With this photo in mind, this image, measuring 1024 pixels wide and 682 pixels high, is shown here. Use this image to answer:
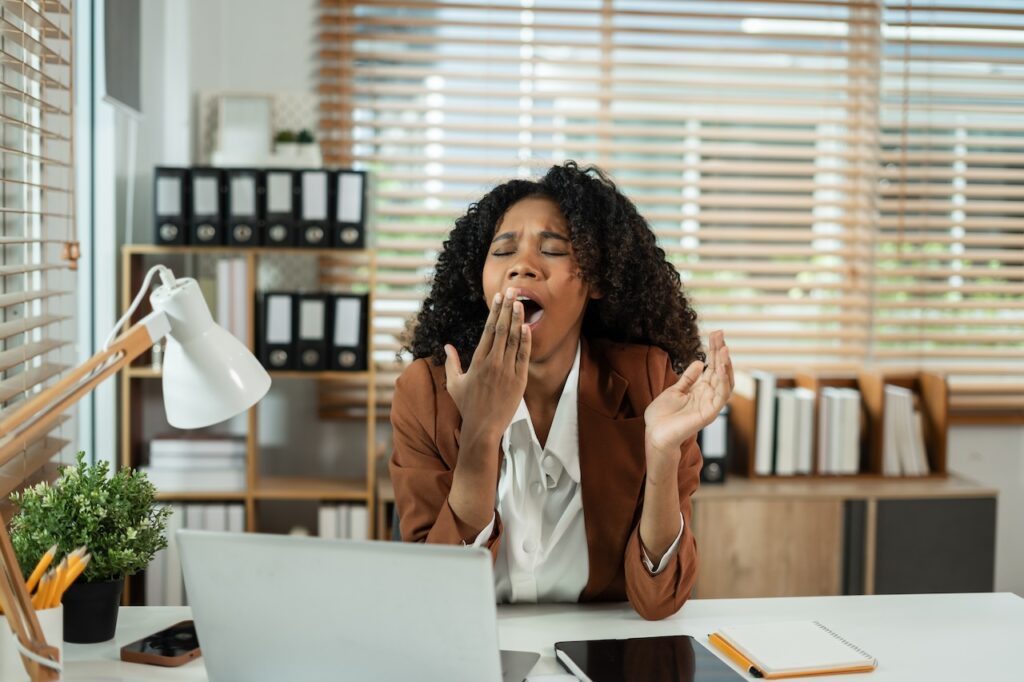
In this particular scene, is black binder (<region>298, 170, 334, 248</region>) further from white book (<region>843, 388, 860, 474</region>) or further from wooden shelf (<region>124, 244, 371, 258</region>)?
white book (<region>843, 388, 860, 474</region>)

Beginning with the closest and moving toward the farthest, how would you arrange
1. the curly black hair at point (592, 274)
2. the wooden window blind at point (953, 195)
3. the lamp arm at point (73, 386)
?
the lamp arm at point (73, 386), the curly black hair at point (592, 274), the wooden window blind at point (953, 195)

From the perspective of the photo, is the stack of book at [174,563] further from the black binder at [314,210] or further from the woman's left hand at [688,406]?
the woman's left hand at [688,406]

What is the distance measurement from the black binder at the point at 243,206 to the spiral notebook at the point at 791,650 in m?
1.90

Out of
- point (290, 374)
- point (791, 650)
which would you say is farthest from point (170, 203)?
point (791, 650)

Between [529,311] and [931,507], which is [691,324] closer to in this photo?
[529,311]

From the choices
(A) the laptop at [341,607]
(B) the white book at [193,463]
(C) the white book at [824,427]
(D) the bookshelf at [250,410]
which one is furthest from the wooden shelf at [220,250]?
(A) the laptop at [341,607]

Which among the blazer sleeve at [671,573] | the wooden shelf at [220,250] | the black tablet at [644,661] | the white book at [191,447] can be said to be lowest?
the white book at [191,447]

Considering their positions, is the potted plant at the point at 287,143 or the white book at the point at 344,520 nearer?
the white book at the point at 344,520

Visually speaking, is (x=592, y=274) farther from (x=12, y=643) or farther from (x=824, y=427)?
(x=824, y=427)

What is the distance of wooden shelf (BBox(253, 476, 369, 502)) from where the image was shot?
2891 millimetres

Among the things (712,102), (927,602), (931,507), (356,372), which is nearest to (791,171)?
(712,102)

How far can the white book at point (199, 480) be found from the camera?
285cm

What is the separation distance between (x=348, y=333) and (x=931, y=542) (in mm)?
1792

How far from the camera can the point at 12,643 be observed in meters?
1.13
